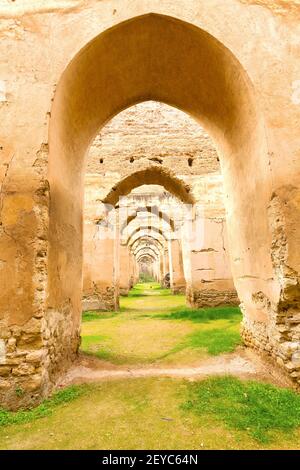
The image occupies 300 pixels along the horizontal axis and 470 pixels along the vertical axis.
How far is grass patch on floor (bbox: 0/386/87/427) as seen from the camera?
2.51m

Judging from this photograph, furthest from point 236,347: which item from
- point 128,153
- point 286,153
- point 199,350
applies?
point 128,153

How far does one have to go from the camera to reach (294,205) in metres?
3.09

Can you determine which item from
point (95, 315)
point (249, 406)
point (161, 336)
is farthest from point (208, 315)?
point (249, 406)

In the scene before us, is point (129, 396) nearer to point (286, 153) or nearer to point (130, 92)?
point (286, 153)

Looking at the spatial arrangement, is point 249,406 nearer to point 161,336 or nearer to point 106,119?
point 161,336

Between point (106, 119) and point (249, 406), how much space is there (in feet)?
13.7

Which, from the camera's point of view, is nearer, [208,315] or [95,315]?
[208,315]

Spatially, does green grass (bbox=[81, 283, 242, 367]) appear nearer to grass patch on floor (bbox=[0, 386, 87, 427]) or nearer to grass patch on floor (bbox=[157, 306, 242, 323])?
grass patch on floor (bbox=[157, 306, 242, 323])

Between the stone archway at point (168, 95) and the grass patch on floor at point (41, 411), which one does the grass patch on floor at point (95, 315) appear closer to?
the stone archway at point (168, 95)

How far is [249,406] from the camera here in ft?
8.61

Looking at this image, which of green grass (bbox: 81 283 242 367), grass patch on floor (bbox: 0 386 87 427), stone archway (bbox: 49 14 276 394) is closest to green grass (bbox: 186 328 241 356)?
green grass (bbox: 81 283 242 367)

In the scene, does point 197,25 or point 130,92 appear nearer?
A: point 197,25

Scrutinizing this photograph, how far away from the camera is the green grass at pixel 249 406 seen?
229 cm
